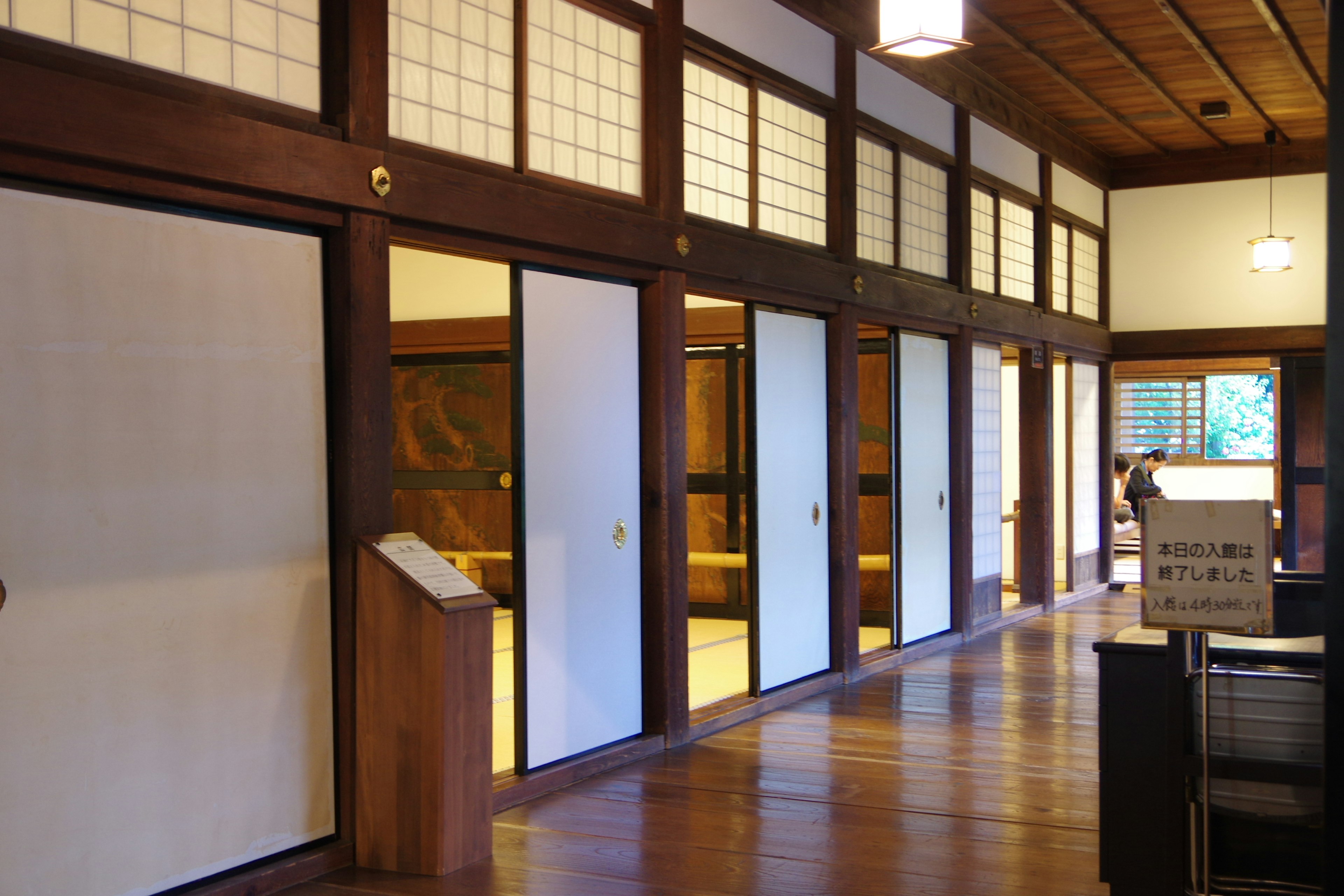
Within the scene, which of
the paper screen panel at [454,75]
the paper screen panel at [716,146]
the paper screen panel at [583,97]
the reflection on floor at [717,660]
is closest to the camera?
the paper screen panel at [454,75]

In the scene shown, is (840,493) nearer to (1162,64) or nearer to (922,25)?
(922,25)

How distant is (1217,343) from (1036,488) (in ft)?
8.01

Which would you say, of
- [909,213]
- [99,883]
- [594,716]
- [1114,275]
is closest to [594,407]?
[594,716]

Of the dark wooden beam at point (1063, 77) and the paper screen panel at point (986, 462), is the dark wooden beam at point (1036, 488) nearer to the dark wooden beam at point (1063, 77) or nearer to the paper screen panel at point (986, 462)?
the paper screen panel at point (986, 462)

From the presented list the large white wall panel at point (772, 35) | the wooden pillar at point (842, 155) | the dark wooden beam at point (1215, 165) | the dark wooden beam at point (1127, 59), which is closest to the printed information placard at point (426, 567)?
the large white wall panel at point (772, 35)

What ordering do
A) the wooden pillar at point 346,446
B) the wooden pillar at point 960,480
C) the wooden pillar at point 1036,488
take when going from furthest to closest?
the wooden pillar at point 1036,488 < the wooden pillar at point 960,480 < the wooden pillar at point 346,446

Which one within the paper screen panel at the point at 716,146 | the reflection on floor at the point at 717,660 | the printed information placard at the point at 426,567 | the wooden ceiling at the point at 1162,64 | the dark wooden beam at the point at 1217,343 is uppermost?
the wooden ceiling at the point at 1162,64

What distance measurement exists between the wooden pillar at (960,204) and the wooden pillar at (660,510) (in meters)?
3.56

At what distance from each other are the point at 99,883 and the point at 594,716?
6.89ft

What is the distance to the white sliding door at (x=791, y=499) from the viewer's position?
19.3 feet

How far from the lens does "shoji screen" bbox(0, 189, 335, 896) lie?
2.83 metres

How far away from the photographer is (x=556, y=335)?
4.56 meters

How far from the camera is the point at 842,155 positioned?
6562 mm

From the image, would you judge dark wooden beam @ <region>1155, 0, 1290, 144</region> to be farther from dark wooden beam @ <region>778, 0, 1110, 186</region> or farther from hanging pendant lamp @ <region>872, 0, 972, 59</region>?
hanging pendant lamp @ <region>872, 0, 972, 59</region>
